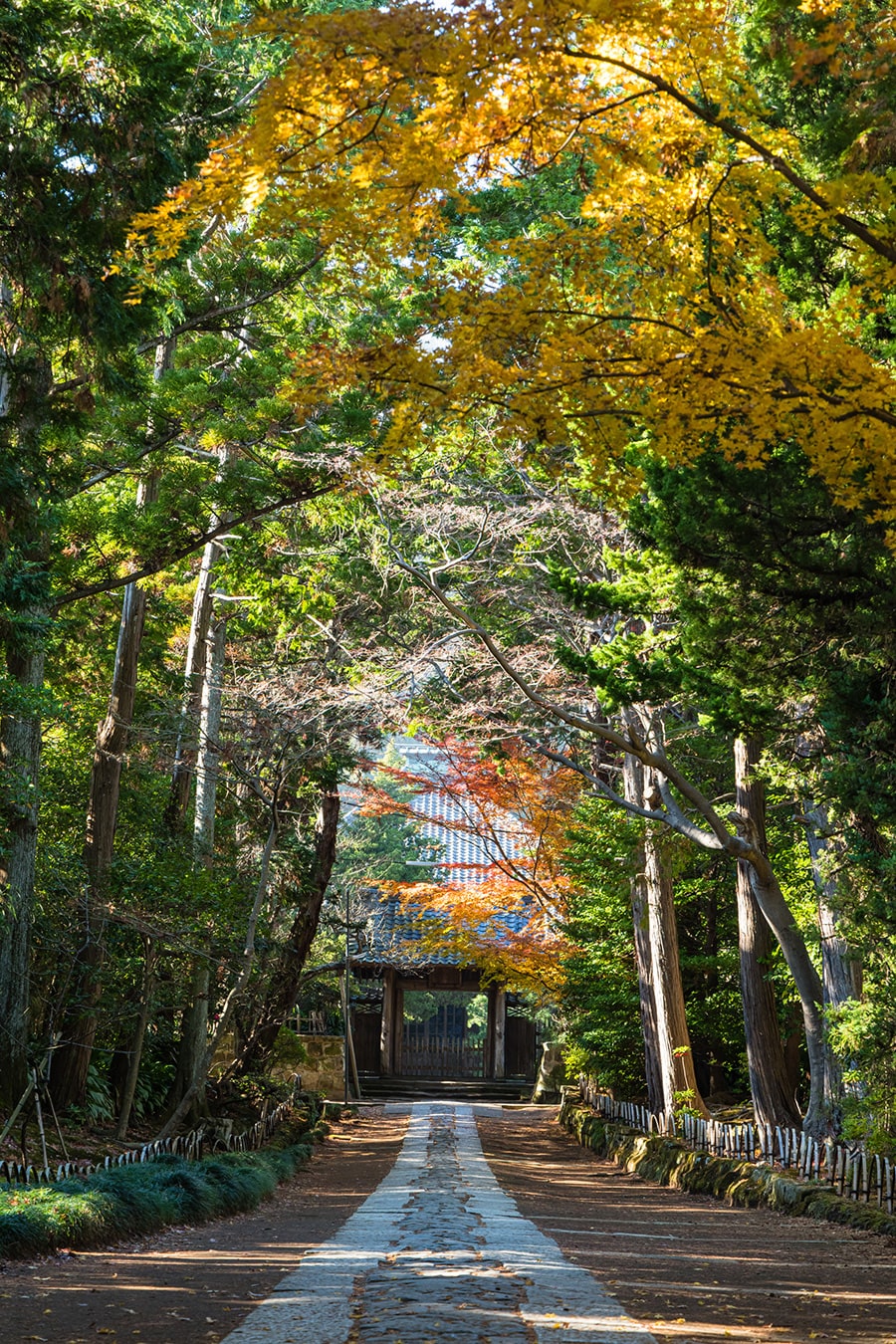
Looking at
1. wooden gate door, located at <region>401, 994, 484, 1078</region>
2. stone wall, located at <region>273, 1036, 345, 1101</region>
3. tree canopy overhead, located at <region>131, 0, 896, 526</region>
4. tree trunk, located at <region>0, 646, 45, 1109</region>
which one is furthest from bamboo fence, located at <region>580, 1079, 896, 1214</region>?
wooden gate door, located at <region>401, 994, 484, 1078</region>

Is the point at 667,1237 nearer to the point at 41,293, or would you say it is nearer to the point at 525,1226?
the point at 525,1226

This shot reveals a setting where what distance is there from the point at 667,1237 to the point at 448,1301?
402 cm

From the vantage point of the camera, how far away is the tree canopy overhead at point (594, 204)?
418 centimetres

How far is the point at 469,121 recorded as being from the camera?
4355 mm

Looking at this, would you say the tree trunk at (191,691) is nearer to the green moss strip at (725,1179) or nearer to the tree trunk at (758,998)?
the tree trunk at (758,998)

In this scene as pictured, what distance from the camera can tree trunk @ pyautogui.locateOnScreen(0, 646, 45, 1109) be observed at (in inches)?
417

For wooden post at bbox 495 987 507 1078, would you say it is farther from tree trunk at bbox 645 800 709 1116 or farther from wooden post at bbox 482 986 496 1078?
tree trunk at bbox 645 800 709 1116

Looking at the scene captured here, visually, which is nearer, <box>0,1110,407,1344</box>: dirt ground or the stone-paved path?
the stone-paved path

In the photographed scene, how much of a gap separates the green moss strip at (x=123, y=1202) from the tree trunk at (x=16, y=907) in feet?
5.63

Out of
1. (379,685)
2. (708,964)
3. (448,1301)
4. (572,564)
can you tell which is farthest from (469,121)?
(708,964)

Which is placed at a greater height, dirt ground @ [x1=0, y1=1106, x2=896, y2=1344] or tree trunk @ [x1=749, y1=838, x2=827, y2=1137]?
tree trunk @ [x1=749, y1=838, x2=827, y2=1137]

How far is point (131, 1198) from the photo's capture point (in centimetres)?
732

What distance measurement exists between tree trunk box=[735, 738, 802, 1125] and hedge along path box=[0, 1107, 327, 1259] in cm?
476

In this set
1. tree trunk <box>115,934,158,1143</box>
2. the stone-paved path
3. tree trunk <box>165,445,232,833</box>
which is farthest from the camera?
tree trunk <box>165,445,232,833</box>
